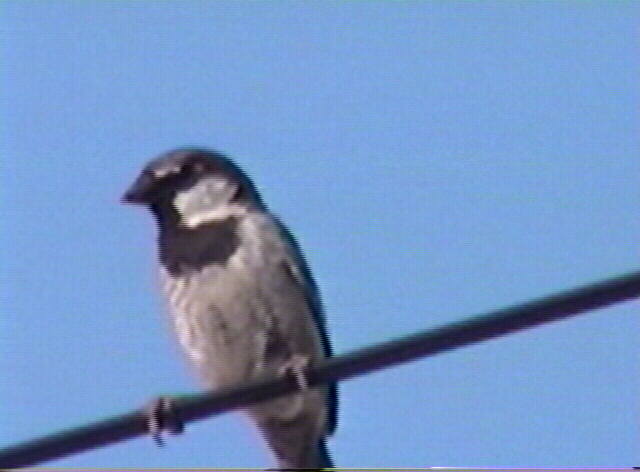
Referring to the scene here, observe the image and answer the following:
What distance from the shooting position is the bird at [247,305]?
6.18 meters

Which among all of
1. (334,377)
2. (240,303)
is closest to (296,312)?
(240,303)

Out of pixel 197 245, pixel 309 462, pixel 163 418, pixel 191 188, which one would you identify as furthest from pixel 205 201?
pixel 163 418

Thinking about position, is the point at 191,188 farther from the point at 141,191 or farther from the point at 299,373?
the point at 299,373

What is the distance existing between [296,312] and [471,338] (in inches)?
108

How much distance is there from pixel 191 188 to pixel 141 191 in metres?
0.26

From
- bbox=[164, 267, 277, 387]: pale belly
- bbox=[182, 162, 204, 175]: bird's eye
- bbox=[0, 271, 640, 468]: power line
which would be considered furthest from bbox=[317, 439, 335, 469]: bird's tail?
bbox=[0, 271, 640, 468]: power line

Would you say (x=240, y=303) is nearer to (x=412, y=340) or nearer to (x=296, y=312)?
(x=296, y=312)

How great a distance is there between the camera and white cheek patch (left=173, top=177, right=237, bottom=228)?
669 cm

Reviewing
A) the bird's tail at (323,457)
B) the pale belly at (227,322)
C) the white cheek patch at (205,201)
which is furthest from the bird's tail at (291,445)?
the white cheek patch at (205,201)

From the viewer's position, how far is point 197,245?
21.1 feet

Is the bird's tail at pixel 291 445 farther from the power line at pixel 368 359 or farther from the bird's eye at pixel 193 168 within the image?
the power line at pixel 368 359

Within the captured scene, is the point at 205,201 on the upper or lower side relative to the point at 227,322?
upper

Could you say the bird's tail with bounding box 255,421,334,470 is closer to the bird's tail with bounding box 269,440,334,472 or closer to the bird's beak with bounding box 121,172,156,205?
the bird's tail with bounding box 269,440,334,472

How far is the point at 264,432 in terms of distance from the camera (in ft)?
21.0
